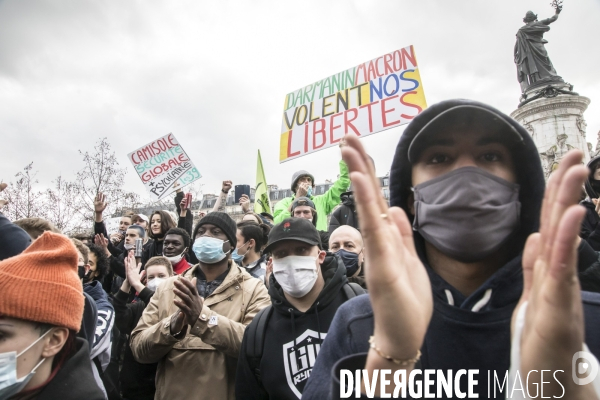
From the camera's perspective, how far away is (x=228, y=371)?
9.87 feet

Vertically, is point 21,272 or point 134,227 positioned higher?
point 134,227

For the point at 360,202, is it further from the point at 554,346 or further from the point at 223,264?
the point at 223,264

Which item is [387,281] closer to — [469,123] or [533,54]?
[469,123]

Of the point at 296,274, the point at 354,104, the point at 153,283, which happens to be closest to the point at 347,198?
the point at 354,104

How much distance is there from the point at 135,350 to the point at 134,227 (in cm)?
358

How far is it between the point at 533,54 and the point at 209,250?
1908cm

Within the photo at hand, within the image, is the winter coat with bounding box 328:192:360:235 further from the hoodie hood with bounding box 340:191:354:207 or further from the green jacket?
the green jacket

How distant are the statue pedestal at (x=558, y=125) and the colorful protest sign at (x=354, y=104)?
1001cm

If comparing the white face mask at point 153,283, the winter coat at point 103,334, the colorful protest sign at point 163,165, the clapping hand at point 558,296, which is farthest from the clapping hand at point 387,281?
the colorful protest sign at point 163,165

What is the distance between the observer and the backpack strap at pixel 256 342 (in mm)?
2604

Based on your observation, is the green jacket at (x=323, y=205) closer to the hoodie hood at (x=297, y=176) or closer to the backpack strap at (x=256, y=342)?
the hoodie hood at (x=297, y=176)

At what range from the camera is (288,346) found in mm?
2588

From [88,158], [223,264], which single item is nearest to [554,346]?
[223,264]

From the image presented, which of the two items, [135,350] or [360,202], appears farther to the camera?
[135,350]
